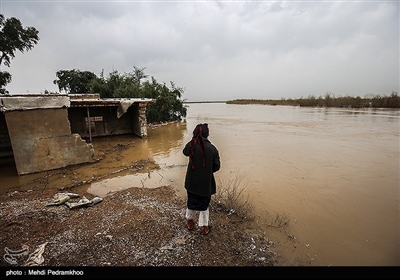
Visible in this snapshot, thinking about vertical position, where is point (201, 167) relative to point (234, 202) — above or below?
above

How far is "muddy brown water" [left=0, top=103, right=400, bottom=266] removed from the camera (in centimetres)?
317

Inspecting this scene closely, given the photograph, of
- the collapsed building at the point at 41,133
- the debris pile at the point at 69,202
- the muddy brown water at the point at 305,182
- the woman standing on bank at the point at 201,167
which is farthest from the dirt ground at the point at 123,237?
the collapsed building at the point at 41,133

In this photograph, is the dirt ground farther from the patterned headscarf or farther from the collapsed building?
the collapsed building

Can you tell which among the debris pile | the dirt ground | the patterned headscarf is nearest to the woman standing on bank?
the patterned headscarf

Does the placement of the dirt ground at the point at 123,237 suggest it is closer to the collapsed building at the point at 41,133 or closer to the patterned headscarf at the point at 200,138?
the patterned headscarf at the point at 200,138

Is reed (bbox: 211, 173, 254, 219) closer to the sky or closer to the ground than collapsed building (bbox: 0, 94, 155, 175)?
closer to the ground

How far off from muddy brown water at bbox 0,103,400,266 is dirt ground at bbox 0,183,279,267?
2.12ft

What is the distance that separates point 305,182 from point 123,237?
16.4 ft

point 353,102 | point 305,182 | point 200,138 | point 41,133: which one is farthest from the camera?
point 353,102

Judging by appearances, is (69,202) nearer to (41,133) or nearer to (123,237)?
(123,237)

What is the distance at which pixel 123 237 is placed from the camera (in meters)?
3.05

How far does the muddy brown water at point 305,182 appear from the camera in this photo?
3166 millimetres

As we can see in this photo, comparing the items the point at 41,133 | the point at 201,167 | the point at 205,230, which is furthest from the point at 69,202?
the point at 41,133

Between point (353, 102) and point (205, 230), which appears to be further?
point (353, 102)
